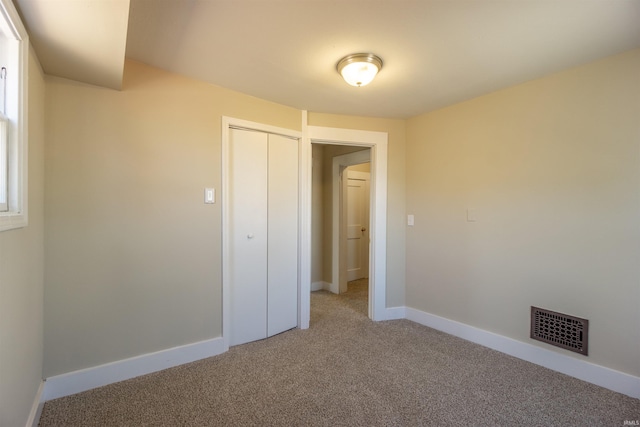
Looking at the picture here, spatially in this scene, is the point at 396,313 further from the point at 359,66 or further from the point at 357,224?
the point at 359,66

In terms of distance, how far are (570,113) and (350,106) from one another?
175cm

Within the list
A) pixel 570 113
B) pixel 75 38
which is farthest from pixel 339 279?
pixel 75 38

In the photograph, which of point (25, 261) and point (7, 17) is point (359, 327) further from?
point (7, 17)

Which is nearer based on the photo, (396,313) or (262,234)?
(262,234)

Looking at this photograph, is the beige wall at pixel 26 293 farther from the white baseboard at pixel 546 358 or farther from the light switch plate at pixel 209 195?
the white baseboard at pixel 546 358

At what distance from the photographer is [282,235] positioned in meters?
2.97

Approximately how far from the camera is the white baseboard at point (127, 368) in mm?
1896

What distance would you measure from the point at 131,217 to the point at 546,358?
329 centimetres

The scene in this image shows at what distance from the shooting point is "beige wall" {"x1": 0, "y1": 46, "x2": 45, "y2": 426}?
3.93 feet

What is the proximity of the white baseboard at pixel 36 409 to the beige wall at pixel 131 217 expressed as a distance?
→ 13 centimetres

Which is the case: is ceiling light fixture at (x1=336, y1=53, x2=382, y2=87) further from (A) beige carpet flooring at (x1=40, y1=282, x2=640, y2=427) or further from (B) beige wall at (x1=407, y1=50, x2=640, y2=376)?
(A) beige carpet flooring at (x1=40, y1=282, x2=640, y2=427)

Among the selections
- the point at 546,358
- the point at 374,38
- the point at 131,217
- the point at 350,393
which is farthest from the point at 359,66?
the point at 546,358

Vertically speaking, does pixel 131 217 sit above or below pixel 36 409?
above

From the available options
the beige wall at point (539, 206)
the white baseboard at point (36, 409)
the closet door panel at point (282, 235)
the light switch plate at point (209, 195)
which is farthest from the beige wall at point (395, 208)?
the white baseboard at point (36, 409)
